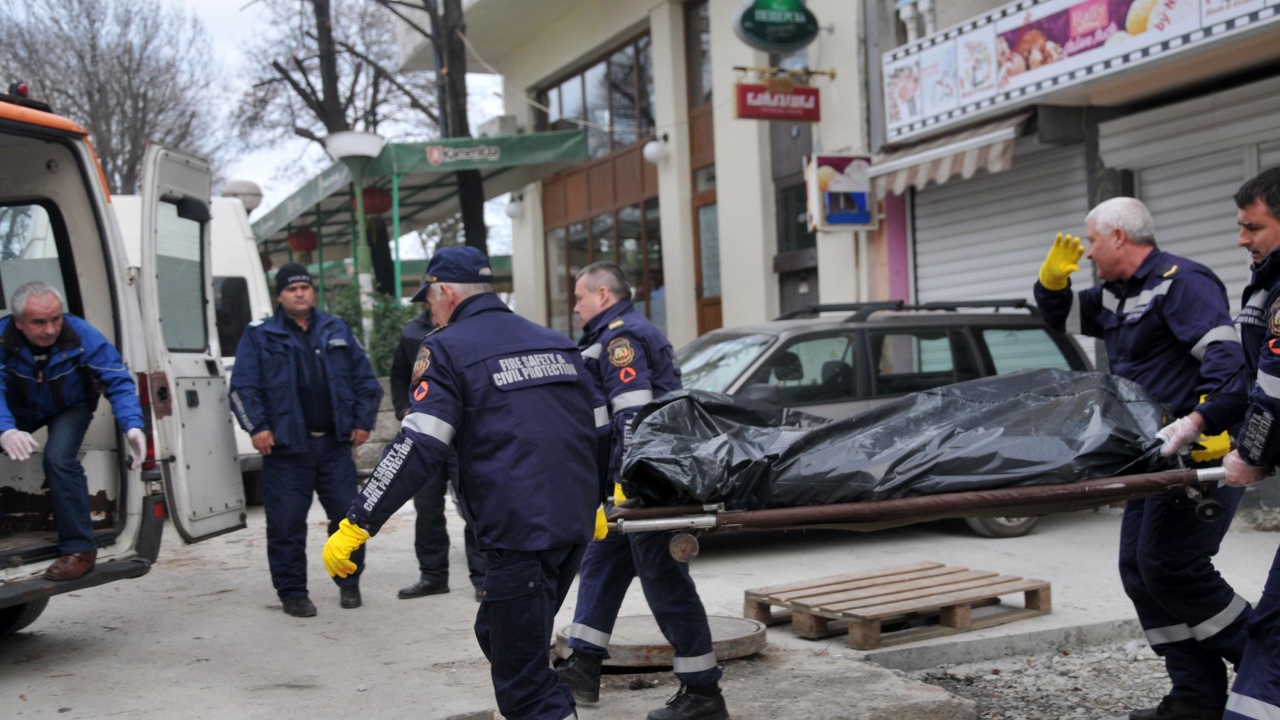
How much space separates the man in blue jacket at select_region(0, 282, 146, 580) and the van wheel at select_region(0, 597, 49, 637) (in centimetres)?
84

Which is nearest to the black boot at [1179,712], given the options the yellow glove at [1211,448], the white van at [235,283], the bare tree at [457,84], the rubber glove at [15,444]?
the yellow glove at [1211,448]

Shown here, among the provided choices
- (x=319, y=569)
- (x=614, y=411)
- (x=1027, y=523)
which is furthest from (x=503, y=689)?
(x=1027, y=523)

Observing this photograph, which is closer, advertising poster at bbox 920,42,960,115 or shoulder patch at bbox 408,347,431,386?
shoulder patch at bbox 408,347,431,386

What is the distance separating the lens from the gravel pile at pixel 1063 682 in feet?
16.0

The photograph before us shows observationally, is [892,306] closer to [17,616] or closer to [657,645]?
[657,645]

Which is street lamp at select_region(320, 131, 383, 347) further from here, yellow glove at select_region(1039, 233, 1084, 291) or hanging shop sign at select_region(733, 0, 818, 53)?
yellow glove at select_region(1039, 233, 1084, 291)

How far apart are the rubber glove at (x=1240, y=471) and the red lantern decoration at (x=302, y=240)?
20.3 metres

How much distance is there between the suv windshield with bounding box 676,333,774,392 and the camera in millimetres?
8188

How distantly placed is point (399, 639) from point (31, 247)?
287 centimetres

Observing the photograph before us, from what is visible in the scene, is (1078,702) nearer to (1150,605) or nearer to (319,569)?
(1150,605)

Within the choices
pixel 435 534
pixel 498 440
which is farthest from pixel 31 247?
pixel 498 440

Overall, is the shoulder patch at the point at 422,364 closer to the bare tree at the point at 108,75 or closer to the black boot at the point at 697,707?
the black boot at the point at 697,707

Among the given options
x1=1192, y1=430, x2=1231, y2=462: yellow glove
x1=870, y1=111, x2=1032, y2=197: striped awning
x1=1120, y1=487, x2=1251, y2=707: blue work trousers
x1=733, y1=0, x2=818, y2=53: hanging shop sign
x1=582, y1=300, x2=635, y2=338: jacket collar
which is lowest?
x1=1120, y1=487, x2=1251, y2=707: blue work trousers

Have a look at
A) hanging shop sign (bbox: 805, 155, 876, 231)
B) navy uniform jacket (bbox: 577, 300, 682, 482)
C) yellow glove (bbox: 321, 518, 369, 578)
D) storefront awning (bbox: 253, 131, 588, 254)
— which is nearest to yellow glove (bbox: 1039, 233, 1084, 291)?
navy uniform jacket (bbox: 577, 300, 682, 482)
